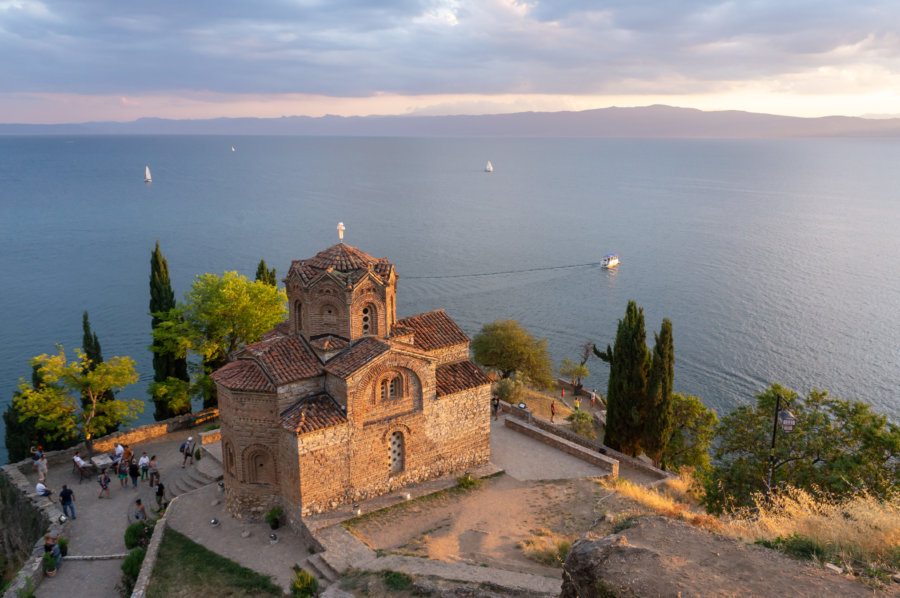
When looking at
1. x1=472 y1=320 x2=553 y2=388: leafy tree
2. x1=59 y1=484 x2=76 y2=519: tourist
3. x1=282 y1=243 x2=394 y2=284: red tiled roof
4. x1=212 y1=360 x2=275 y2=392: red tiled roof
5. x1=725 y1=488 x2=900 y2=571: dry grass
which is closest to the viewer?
x1=725 y1=488 x2=900 y2=571: dry grass

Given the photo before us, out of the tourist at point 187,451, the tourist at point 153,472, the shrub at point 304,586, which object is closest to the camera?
the shrub at point 304,586

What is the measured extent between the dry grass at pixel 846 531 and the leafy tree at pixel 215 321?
27464mm

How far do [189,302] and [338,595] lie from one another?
24.6 metres

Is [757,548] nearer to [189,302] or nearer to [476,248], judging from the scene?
[189,302]

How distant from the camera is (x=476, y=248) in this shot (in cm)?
9919

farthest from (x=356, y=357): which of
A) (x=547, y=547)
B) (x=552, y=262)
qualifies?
(x=552, y=262)

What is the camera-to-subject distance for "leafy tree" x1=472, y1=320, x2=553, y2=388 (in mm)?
48197

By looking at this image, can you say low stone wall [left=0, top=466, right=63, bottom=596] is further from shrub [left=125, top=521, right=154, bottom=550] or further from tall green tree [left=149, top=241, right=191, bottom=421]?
tall green tree [left=149, top=241, right=191, bottom=421]

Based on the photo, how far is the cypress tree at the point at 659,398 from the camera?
32188 millimetres

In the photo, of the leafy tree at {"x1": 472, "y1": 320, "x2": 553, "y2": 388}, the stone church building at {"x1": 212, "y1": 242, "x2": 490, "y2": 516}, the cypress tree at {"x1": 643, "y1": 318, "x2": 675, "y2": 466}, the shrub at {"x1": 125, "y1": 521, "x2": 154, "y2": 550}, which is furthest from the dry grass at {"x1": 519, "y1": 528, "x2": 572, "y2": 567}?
the leafy tree at {"x1": 472, "y1": 320, "x2": 553, "y2": 388}

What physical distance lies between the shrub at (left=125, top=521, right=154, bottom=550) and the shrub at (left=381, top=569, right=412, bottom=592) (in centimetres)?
1017

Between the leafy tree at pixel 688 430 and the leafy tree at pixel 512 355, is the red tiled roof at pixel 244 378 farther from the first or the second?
the leafy tree at pixel 512 355

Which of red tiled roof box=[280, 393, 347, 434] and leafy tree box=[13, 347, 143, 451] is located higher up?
red tiled roof box=[280, 393, 347, 434]

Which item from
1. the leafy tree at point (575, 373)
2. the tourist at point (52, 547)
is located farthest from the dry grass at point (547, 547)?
the leafy tree at point (575, 373)
